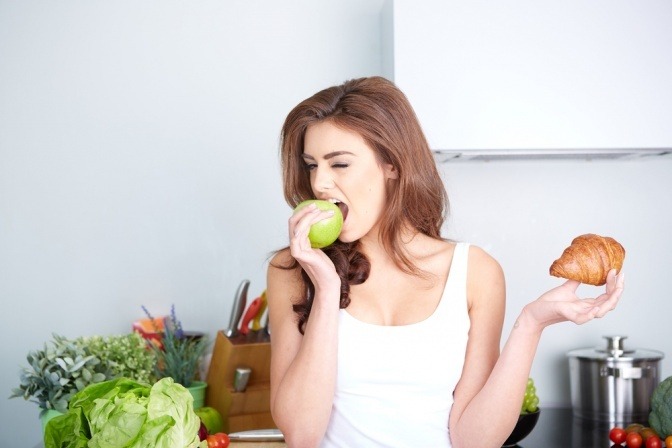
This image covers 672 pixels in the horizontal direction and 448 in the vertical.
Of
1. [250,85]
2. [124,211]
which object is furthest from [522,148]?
[124,211]

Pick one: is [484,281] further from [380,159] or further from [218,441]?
[218,441]

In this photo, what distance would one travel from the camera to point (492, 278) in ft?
5.96

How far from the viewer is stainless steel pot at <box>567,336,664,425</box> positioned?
8.00 ft

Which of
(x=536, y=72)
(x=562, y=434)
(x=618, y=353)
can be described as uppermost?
(x=536, y=72)

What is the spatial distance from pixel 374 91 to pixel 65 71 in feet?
4.34

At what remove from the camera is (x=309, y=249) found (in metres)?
1.66

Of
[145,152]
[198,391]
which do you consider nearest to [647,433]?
[198,391]

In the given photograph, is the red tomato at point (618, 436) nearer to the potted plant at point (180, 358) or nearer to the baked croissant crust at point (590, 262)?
the baked croissant crust at point (590, 262)

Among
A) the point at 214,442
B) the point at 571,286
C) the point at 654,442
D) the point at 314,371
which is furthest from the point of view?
the point at 654,442

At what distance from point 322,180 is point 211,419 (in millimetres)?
883

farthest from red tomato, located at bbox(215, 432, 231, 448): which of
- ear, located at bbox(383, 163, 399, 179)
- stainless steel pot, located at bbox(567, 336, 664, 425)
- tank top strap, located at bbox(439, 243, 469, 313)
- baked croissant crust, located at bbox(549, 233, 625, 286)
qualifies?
stainless steel pot, located at bbox(567, 336, 664, 425)

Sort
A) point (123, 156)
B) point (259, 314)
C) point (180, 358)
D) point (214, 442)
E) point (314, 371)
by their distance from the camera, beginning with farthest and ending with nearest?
point (123, 156) → point (259, 314) → point (180, 358) → point (214, 442) → point (314, 371)

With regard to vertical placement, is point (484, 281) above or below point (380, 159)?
below

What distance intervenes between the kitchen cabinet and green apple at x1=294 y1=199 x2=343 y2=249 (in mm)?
704
